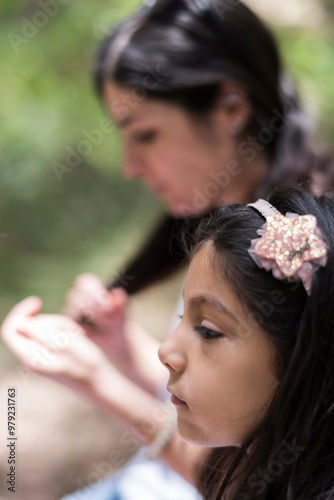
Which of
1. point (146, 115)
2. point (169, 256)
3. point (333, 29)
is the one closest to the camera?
point (146, 115)

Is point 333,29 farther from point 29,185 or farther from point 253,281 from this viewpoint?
point 253,281

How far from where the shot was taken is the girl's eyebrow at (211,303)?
2.22 feet

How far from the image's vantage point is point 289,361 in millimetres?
671

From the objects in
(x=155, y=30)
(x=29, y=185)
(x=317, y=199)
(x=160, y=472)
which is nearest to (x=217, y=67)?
(x=155, y=30)

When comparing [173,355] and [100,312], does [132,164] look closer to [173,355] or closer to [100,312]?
[100,312]

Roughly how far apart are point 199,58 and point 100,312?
0.63 metres

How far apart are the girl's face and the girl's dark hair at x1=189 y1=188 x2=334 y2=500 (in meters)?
0.01

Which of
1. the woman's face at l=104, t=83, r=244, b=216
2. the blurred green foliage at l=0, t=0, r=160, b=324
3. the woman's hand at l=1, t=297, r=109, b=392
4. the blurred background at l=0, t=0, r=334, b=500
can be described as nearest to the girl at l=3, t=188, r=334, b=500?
the woman's hand at l=1, t=297, r=109, b=392

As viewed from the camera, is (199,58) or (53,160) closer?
(199,58)

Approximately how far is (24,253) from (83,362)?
6.60 ft

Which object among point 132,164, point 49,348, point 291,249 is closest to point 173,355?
point 291,249

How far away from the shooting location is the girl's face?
0.68m

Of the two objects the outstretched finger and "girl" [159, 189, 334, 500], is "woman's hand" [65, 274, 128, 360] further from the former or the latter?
"girl" [159, 189, 334, 500]

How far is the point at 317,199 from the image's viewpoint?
75 cm
